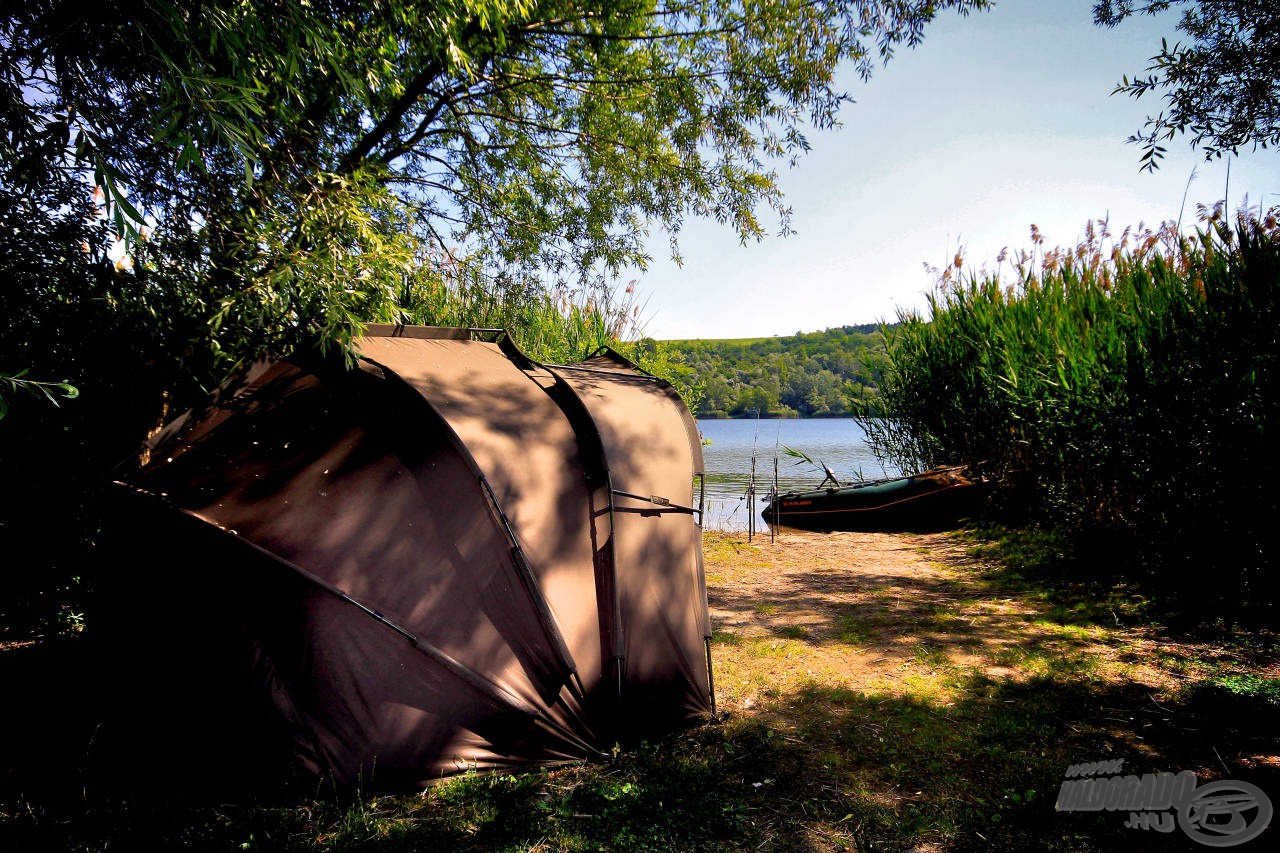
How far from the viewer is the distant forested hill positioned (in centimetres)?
1030

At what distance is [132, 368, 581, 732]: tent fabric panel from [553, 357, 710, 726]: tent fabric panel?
0.50 meters

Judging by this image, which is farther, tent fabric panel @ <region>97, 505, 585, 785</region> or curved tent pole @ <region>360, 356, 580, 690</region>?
curved tent pole @ <region>360, 356, 580, 690</region>

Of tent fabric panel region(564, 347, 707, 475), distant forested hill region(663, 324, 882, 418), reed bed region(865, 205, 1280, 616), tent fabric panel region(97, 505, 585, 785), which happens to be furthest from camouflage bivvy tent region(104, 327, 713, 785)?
distant forested hill region(663, 324, 882, 418)

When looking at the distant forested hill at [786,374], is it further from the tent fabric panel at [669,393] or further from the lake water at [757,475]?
the tent fabric panel at [669,393]

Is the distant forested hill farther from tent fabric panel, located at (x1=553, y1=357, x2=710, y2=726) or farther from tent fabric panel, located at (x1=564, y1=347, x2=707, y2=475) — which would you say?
tent fabric panel, located at (x1=553, y1=357, x2=710, y2=726)

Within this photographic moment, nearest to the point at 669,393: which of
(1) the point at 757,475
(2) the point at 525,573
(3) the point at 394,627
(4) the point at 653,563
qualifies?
(4) the point at 653,563

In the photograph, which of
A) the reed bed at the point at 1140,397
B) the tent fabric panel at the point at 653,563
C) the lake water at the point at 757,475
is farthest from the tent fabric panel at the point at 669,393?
the reed bed at the point at 1140,397

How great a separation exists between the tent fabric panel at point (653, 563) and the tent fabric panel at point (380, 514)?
1.65 ft

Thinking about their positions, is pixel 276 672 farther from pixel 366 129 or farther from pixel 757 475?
pixel 757 475

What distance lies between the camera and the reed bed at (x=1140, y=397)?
4.42 meters

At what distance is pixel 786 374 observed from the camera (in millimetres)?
24516

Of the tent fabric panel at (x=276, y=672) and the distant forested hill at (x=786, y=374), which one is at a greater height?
the distant forested hill at (x=786, y=374)

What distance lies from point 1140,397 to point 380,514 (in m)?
5.90

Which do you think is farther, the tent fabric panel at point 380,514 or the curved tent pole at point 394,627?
the tent fabric panel at point 380,514
